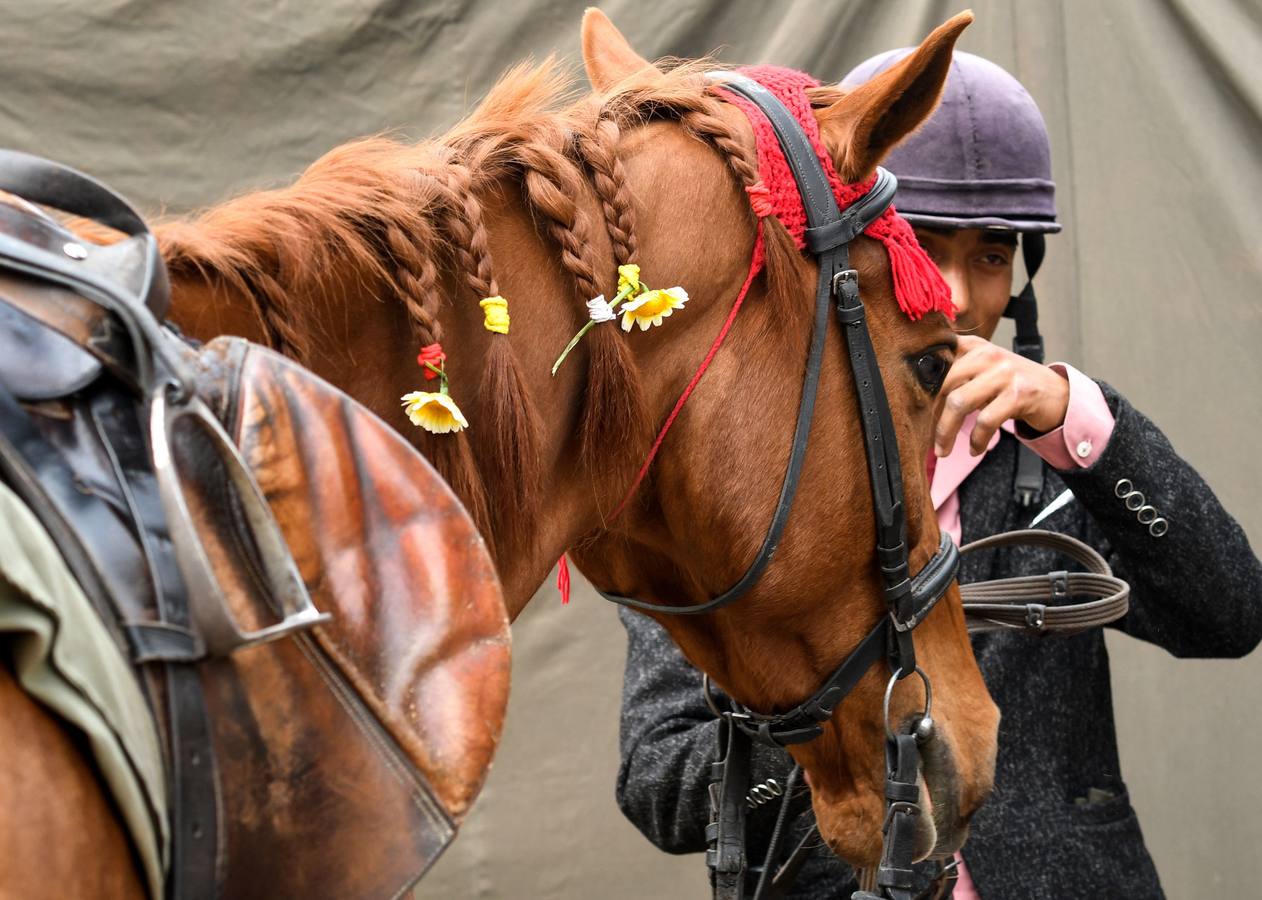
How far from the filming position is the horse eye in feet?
3.70

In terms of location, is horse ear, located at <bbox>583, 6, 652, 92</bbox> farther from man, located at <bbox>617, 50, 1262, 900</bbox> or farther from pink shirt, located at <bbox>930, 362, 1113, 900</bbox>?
pink shirt, located at <bbox>930, 362, 1113, 900</bbox>

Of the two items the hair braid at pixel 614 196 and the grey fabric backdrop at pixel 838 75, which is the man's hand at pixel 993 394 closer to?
the hair braid at pixel 614 196

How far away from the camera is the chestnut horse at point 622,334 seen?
848 mm

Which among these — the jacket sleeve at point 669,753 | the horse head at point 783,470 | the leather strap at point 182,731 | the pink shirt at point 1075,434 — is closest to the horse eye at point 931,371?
the horse head at point 783,470

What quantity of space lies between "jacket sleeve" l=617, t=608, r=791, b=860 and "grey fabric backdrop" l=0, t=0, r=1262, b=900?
0.87 meters

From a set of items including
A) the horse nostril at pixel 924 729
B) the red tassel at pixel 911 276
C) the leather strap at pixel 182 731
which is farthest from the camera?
the horse nostril at pixel 924 729

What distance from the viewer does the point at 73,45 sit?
6.88 feet

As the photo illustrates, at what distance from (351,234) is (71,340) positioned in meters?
0.24

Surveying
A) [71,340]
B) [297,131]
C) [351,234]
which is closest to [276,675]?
[71,340]

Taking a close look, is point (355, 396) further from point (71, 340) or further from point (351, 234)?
point (71, 340)

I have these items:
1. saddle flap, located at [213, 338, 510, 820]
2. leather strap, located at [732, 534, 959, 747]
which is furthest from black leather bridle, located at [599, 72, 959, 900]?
saddle flap, located at [213, 338, 510, 820]

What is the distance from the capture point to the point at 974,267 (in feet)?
5.25

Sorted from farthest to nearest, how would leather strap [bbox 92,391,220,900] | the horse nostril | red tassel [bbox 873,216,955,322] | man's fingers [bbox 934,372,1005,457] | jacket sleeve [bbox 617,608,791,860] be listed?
jacket sleeve [bbox 617,608,791,860], man's fingers [bbox 934,372,1005,457], the horse nostril, red tassel [bbox 873,216,955,322], leather strap [bbox 92,391,220,900]

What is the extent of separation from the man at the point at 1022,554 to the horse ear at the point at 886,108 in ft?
1.30
